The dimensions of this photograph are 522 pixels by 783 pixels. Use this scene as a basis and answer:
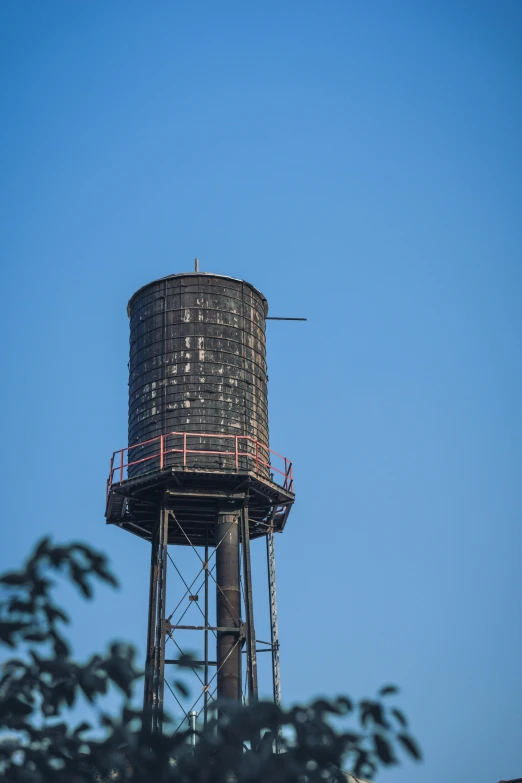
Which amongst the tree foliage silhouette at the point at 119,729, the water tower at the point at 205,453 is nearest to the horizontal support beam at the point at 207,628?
the water tower at the point at 205,453

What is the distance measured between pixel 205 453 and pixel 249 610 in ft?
11.4

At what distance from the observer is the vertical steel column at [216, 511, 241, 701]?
77.8 ft

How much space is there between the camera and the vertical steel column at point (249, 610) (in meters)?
22.9

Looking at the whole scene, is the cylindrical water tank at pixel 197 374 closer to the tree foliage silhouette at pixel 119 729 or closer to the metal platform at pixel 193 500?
the metal platform at pixel 193 500

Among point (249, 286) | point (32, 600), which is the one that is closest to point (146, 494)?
point (249, 286)

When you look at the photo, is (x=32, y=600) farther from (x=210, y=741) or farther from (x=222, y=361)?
(x=222, y=361)

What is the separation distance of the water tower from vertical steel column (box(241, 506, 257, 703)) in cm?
2

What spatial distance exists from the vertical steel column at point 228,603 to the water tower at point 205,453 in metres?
0.02

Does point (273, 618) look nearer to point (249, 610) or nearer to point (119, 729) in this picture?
point (249, 610)

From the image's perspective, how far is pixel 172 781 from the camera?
6.55 metres

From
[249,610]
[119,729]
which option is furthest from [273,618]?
[119,729]

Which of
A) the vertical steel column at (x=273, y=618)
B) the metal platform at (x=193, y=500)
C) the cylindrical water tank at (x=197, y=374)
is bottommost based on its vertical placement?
the vertical steel column at (x=273, y=618)

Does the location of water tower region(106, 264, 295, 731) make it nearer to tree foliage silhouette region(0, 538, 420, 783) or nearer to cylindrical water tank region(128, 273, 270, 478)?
cylindrical water tank region(128, 273, 270, 478)

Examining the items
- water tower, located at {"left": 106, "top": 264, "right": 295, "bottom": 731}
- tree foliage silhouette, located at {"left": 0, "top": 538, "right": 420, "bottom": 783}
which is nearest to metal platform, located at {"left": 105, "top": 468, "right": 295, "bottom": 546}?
water tower, located at {"left": 106, "top": 264, "right": 295, "bottom": 731}
